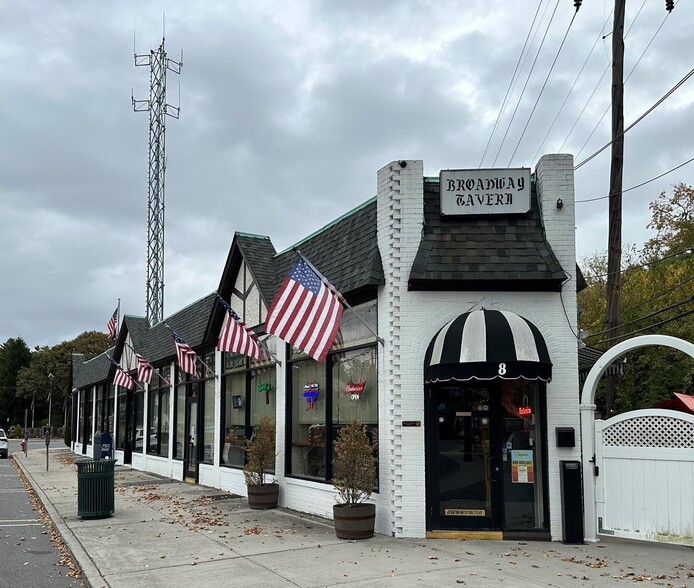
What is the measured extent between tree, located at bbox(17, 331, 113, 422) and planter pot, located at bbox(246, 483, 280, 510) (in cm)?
7142

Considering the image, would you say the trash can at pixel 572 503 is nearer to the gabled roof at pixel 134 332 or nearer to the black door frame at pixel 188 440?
the black door frame at pixel 188 440

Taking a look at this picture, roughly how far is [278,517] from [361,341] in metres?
3.69

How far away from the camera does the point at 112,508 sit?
1405 centimetres

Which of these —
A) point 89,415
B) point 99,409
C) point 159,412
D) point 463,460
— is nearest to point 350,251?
point 463,460

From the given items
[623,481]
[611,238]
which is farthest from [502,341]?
[611,238]

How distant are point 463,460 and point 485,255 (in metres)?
3.20

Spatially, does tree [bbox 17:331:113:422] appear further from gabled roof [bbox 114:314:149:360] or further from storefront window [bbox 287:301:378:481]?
storefront window [bbox 287:301:378:481]

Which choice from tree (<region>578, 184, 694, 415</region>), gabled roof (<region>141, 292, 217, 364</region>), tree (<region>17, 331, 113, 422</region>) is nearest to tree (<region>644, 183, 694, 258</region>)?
tree (<region>578, 184, 694, 415</region>)

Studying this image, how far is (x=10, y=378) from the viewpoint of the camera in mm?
88938

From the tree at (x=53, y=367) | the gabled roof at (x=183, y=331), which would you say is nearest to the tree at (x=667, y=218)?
the gabled roof at (x=183, y=331)

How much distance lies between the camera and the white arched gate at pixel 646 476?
1023 centimetres

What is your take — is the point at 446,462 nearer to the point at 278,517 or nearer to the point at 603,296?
the point at 278,517

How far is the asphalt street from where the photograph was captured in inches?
364

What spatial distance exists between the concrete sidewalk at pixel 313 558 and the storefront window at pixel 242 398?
3.46 m
